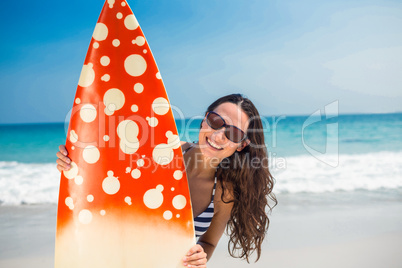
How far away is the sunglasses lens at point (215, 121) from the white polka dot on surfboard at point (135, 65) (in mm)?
446

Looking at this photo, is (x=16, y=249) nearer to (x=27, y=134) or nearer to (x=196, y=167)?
(x=196, y=167)

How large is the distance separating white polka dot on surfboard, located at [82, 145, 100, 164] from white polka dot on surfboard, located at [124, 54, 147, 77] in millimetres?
381

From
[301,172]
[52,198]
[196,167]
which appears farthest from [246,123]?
[301,172]

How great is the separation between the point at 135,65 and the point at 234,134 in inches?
23.8

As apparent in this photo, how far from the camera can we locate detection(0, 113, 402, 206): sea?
5.91 metres

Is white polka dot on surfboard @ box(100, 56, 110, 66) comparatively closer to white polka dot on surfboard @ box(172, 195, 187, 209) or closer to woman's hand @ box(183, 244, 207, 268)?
white polka dot on surfboard @ box(172, 195, 187, 209)

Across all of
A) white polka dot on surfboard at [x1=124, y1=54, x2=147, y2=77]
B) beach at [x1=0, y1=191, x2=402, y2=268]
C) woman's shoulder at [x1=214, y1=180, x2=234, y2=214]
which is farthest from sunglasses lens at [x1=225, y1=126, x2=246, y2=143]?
beach at [x1=0, y1=191, x2=402, y2=268]

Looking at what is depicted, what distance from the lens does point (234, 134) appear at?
1757 mm

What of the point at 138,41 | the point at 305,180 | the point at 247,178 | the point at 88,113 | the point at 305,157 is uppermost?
the point at 138,41

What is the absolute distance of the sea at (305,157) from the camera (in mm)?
5914

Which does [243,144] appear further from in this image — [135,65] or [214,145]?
[135,65]

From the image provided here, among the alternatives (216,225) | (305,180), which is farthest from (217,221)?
(305,180)

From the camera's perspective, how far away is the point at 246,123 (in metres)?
1.80

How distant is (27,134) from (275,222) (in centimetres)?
1745
